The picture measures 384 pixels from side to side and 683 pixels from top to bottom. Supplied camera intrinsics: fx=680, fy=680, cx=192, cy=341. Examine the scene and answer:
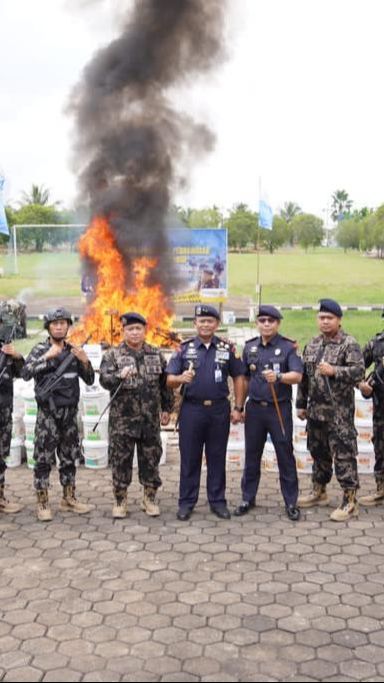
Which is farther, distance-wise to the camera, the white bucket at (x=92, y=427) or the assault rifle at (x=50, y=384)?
the white bucket at (x=92, y=427)

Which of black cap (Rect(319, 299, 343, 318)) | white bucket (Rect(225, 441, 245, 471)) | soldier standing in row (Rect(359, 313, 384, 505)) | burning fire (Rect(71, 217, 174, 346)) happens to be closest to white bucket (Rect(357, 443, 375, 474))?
soldier standing in row (Rect(359, 313, 384, 505))

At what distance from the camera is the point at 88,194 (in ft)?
44.4

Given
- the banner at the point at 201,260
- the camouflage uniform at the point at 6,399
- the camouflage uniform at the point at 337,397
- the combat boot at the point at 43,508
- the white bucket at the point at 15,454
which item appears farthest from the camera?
the banner at the point at 201,260

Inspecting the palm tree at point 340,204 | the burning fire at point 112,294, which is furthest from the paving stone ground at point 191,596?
the palm tree at point 340,204

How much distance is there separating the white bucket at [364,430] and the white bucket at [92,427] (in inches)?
103

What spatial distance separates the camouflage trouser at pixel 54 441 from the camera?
5.83m

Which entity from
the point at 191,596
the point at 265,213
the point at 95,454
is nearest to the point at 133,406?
the point at 95,454

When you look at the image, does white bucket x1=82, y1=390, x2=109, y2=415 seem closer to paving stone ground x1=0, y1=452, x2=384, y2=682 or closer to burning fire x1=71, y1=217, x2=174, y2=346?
paving stone ground x1=0, y1=452, x2=384, y2=682

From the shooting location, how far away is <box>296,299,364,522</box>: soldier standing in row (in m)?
5.67

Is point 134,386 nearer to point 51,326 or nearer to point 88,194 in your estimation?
point 51,326

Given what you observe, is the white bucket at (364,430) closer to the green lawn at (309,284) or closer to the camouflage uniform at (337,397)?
the camouflage uniform at (337,397)

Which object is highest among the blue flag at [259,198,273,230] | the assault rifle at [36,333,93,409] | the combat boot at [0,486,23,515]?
the blue flag at [259,198,273,230]

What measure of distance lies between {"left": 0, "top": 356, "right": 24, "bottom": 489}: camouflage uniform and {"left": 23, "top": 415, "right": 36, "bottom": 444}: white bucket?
1.05 m

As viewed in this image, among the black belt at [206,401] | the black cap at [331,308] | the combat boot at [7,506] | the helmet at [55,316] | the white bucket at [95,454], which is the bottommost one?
the combat boot at [7,506]
